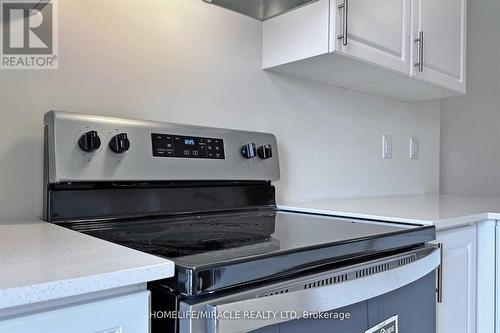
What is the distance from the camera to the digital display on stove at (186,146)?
41.4 inches

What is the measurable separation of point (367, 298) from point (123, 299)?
455 mm

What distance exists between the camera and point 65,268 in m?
0.51

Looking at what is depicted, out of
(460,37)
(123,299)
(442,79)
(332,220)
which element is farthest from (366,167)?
(123,299)

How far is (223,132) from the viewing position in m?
1.21

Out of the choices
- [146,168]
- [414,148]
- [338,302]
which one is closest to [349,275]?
[338,302]

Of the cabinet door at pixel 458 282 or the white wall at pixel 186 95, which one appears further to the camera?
the cabinet door at pixel 458 282

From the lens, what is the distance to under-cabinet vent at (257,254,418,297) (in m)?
0.64

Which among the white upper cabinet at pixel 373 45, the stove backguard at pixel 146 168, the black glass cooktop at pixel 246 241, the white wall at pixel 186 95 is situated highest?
the white upper cabinet at pixel 373 45

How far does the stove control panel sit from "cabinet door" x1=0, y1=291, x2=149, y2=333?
46 centimetres

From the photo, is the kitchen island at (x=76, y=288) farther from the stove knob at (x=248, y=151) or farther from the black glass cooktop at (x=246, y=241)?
the stove knob at (x=248, y=151)

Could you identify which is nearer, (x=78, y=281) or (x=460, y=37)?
(x=78, y=281)

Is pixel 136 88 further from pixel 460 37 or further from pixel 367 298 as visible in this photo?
pixel 460 37

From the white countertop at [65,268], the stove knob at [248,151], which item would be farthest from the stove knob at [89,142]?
the stove knob at [248,151]

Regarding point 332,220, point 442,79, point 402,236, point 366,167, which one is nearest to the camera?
point 402,236
